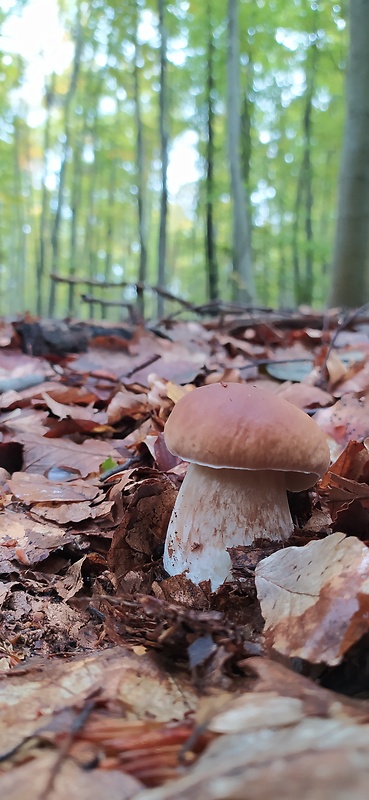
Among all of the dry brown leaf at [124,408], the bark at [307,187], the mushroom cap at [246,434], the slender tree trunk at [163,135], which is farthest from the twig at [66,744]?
the bark at [307,187]

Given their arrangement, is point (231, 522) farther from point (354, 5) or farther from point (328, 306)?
point (354, 5)

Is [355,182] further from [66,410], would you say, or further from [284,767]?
[284,767]

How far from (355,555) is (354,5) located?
24.1ft

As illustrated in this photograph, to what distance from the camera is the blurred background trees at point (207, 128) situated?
943 cm

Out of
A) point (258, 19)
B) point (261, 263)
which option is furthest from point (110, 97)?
point (261, 263)

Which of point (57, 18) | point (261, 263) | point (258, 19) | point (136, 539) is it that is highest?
point (57, 18)

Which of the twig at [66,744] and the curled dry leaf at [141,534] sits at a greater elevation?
the twig at [66,744]

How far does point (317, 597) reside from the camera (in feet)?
3.32

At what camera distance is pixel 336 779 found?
0.58m

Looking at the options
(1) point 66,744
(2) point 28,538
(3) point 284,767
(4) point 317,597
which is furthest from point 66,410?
(3) point 284,767

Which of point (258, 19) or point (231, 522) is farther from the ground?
point (258, 19)

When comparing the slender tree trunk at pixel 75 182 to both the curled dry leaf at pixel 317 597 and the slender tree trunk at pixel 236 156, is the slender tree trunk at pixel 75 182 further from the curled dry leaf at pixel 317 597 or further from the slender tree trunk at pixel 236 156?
the curled dry leaf at pixel 317 597

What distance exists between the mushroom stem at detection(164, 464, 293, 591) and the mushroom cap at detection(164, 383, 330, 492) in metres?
0.14

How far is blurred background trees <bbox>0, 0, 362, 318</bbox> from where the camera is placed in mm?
9430
